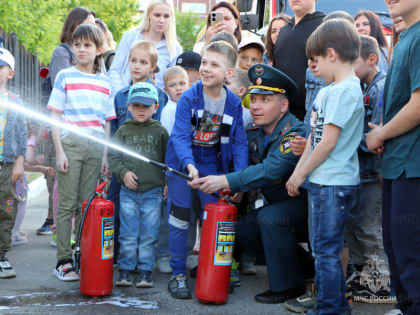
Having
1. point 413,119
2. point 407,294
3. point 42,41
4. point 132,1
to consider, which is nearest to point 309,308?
point 407,294

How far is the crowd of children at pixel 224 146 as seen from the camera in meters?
3.15

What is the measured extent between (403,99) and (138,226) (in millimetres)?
2365

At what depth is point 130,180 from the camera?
14.8 ft

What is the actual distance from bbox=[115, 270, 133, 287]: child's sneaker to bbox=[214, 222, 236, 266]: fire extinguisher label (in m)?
0.88

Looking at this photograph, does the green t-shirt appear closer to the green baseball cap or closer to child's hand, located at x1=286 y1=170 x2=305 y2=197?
child's hand, located at x1=286 y1=170 x2=305 y2=197

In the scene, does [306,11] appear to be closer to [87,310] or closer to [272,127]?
[272,127]

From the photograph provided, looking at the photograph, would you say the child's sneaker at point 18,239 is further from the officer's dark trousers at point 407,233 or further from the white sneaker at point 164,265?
the officer's dark trousers at point 407,233

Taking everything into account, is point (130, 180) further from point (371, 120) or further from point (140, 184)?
point (371, 120)

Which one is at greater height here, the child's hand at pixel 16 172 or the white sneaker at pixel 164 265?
the child's hand at pixel 16 172

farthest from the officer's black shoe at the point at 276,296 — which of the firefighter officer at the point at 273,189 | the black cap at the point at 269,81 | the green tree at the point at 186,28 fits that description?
the green tree at the point at 186,28

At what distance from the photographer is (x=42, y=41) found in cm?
1580

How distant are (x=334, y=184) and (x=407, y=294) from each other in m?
0.76

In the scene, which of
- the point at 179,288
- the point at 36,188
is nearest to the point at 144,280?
the point at 179,288

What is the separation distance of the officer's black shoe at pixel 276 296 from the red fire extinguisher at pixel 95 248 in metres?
1.11
